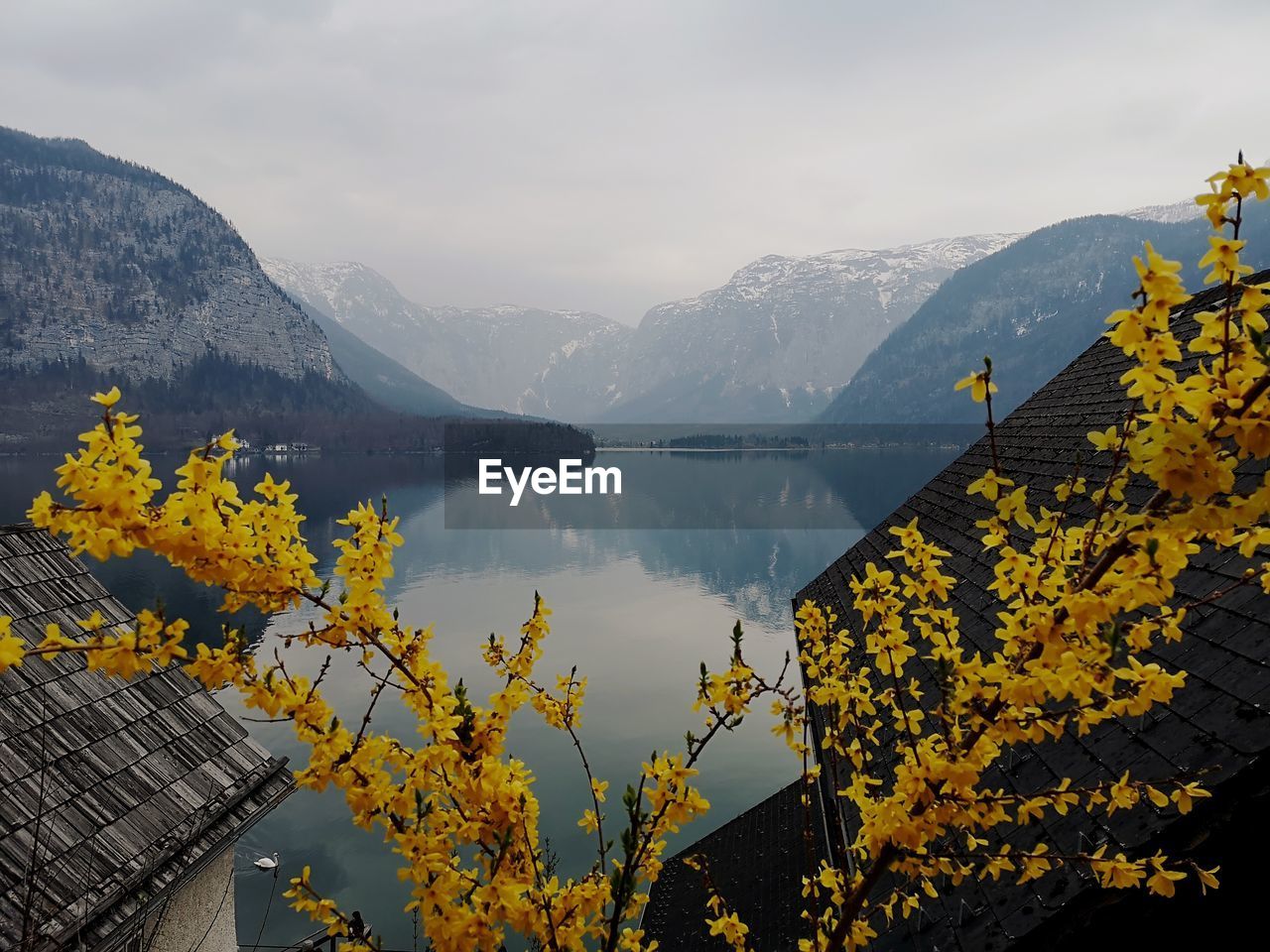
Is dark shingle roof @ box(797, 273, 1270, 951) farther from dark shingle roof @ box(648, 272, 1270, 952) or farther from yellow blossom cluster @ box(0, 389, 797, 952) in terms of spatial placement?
yellow blossom cluster @ box(0, 389, 797, 952)

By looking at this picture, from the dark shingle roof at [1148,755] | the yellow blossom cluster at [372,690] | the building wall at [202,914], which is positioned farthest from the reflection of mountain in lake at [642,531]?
the dark shingle roof at [1148,755]

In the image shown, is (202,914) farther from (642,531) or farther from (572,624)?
(642,531)

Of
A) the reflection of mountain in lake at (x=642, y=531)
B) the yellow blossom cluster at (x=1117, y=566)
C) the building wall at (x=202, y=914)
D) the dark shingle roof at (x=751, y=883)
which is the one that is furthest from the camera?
the reflection of mountain in lake at (x=642, y=531)

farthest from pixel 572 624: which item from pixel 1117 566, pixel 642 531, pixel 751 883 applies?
pixel 642 531

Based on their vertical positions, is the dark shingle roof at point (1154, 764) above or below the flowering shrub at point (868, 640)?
below

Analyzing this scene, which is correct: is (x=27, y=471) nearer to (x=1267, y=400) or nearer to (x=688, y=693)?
(x=688, y=693)

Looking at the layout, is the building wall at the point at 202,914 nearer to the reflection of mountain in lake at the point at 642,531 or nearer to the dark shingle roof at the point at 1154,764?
the dark shingle roof at the point at 1154,764
